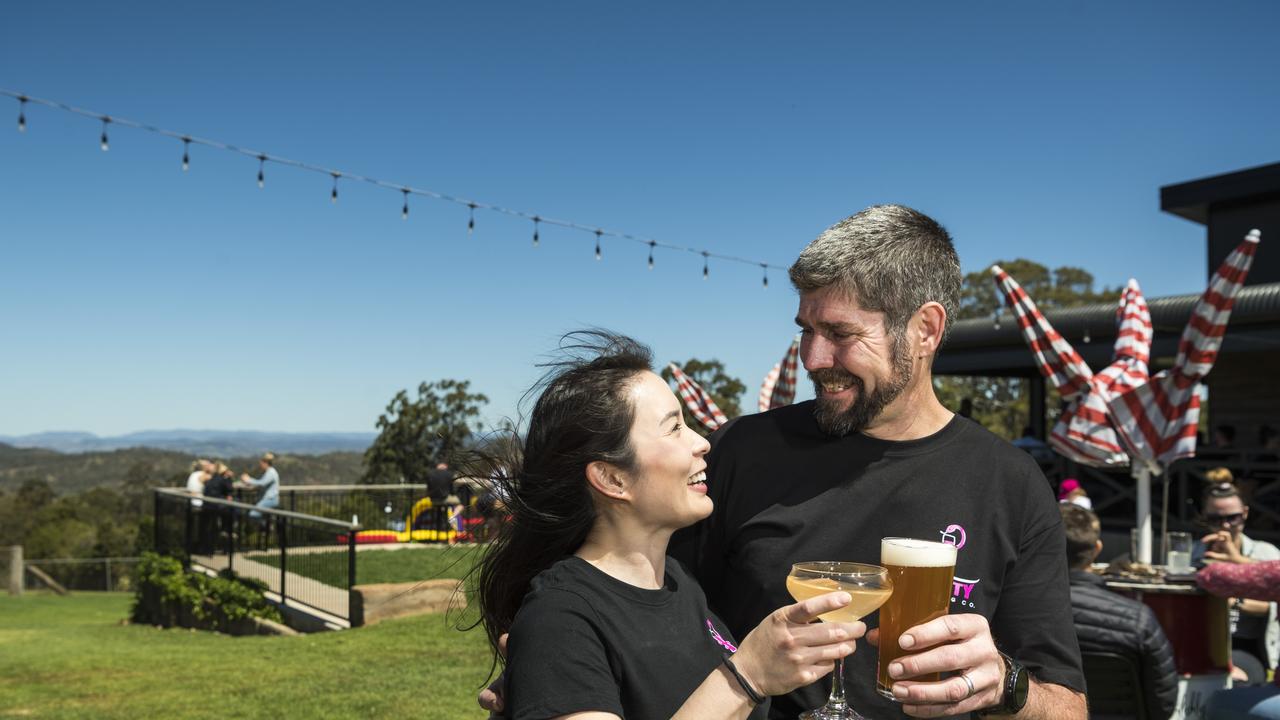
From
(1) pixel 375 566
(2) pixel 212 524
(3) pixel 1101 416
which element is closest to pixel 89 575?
(2) pixel 212 524

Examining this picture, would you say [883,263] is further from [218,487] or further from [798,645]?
[218,487]

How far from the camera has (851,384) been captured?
2.12 meters

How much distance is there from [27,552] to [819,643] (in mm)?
57112

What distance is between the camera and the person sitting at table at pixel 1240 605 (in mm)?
5723

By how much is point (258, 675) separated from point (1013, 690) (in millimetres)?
8278

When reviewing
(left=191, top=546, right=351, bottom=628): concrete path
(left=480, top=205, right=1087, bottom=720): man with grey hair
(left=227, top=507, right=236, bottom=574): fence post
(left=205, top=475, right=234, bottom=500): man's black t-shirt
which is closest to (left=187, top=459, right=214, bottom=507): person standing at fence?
(left=205, top=475, right=234, bottom=500): man's black t-shirt

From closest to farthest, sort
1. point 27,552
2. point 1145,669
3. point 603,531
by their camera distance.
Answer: point 603,531, point 1145,669, point 27,552

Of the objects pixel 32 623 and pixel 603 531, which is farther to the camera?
pixel 32 623

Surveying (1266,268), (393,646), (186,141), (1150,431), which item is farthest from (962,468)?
(1266,268)

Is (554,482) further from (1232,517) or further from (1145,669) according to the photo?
(1232,517)

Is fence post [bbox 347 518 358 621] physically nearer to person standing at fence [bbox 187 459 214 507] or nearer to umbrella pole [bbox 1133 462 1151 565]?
person standing at fence [bbox 187 459 214 507]

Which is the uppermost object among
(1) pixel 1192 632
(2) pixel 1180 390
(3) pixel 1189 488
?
(2) pixel 1180 390

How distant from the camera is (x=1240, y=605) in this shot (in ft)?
18.8

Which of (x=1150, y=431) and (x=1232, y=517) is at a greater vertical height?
(x=1150, y=431)
